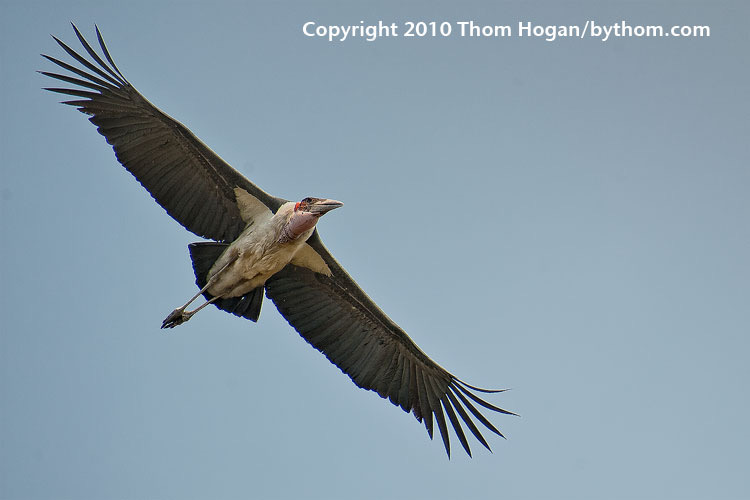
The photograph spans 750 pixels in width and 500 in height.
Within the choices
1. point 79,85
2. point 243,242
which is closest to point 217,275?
→ point 243,242

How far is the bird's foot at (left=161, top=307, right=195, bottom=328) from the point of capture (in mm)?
18281

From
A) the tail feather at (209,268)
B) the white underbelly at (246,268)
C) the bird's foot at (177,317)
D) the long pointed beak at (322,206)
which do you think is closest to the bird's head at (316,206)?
the long pointed beak at (322,206)

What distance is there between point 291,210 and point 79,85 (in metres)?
3.47

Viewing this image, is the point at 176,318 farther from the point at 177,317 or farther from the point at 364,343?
the point at 364,343

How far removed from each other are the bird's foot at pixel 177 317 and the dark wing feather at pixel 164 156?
1.19 m

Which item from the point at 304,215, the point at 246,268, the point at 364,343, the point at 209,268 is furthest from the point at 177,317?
the point at 364,343

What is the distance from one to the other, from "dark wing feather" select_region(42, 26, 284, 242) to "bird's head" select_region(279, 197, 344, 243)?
57 centimetres

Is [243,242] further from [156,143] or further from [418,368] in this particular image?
[418,368]

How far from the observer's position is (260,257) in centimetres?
1841

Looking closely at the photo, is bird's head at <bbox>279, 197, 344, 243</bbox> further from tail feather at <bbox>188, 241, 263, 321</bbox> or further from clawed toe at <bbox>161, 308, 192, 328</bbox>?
clawed toe at <bbox>161, 308, 192, 328</bbox>

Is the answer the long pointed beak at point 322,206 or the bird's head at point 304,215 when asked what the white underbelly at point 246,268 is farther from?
the long pointed beak at point 322,206

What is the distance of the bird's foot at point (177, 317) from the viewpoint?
60.0 feet

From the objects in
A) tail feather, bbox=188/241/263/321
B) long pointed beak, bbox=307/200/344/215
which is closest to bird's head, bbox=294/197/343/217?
long pointed beak, bbox=307/200/344/215

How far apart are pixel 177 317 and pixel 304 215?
235 centimetres
